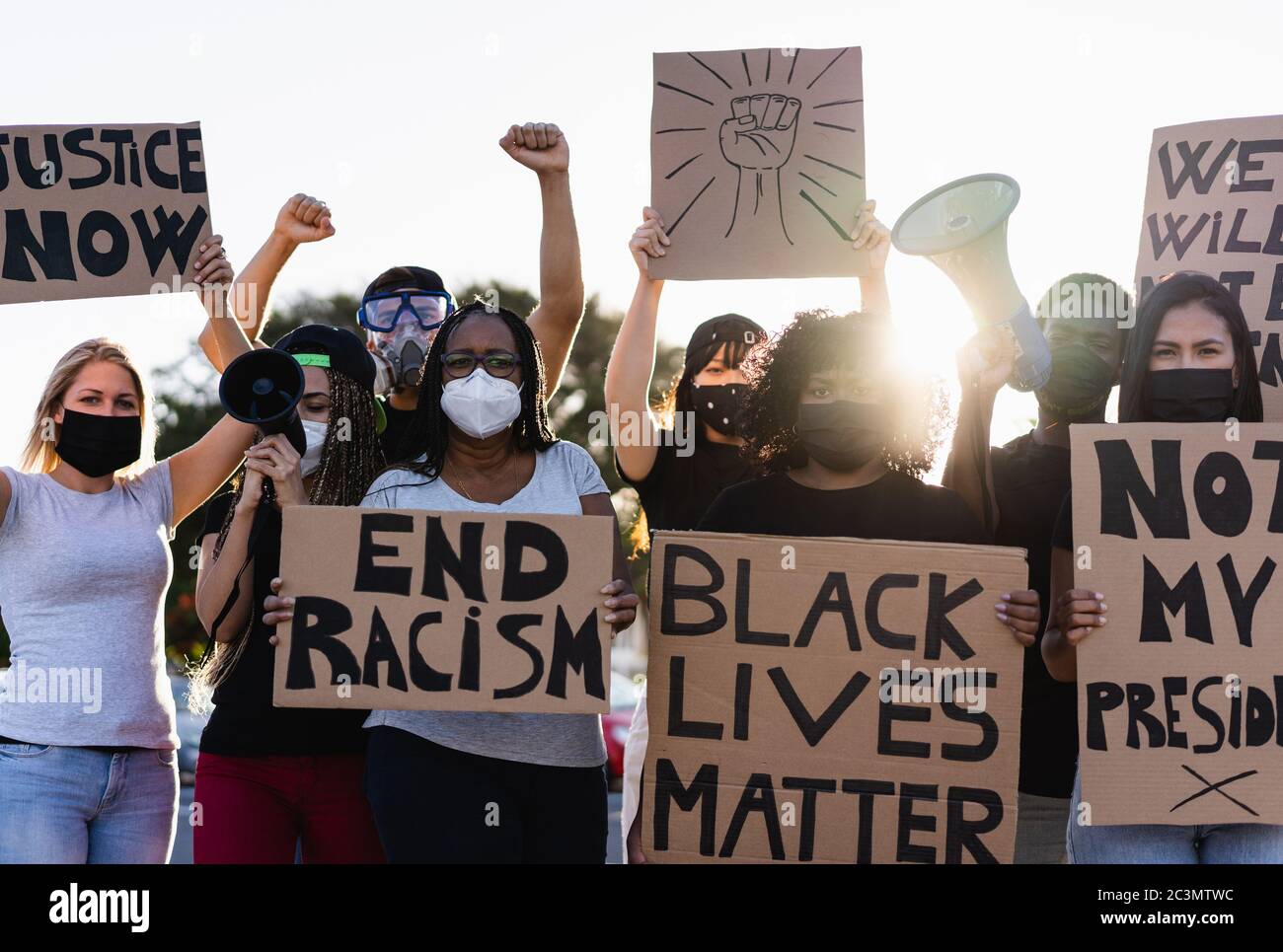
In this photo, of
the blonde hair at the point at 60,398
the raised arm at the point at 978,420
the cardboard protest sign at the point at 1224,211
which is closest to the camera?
the raised arm at the point at 978,420

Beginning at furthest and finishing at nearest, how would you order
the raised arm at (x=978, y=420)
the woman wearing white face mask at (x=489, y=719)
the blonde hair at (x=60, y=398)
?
the blonde hair at (x=60, y=398)
the raised arm at (x=978, y=420)
the woman wearing white face mask at (x=489, y=719)

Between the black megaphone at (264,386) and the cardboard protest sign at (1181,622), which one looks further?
the black megaphone at (264,386)

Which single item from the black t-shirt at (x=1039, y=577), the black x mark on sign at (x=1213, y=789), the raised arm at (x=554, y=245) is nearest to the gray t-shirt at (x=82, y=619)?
the raised arm at (x=554, y=245)

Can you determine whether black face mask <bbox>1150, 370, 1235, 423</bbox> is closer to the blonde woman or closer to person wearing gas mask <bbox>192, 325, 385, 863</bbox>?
person wearing gas mask <bbox>192, 325, 385, 863</bbox>

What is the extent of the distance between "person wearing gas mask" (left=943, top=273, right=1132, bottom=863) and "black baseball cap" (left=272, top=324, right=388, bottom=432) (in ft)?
6.09

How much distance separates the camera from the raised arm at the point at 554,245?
15.4 ft

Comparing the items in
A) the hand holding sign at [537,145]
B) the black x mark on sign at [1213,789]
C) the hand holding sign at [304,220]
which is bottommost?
the black x mark on sign at [1213,789]

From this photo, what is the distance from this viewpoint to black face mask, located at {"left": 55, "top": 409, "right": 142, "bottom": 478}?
4.27m

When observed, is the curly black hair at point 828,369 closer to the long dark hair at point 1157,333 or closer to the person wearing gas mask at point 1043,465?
the person wearing gas mask at point 1043,465

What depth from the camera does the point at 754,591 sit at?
12.7 feet

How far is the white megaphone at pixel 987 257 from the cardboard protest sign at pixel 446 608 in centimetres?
126

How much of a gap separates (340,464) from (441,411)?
0.44 m

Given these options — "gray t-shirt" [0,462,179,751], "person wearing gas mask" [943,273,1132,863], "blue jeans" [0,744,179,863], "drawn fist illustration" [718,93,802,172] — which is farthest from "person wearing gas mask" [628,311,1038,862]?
"gray t-shirt" [0,462,179,751]
